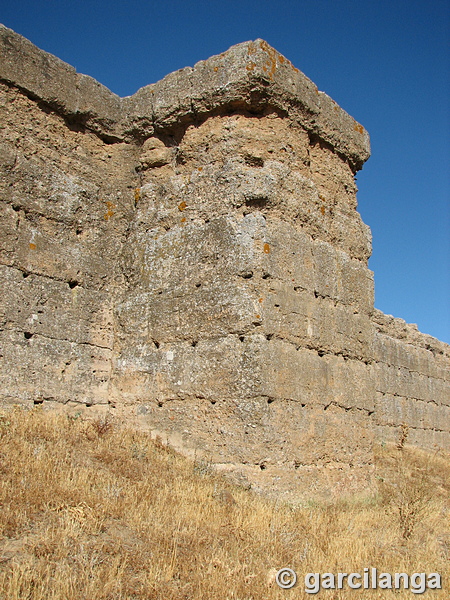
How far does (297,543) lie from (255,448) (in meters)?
1.21

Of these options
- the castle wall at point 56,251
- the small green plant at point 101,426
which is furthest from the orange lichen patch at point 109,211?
the small green plant at point 101,426

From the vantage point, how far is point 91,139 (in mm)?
7816

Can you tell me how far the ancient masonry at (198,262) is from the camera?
6.32 metres

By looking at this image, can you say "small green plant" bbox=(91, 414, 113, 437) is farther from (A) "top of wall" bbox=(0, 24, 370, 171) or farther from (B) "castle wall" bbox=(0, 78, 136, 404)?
(A) "top of wall" bbox=(0, 24, 370, 171)

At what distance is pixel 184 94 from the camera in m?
7.41

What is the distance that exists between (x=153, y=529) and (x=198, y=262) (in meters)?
3.22

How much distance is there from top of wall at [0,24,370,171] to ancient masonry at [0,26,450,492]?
2 cm

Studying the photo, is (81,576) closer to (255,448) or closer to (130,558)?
(130,558)

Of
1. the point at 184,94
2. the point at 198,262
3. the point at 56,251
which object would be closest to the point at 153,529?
the point at 198,262

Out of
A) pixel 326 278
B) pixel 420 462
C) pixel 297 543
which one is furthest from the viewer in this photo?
pixel 420 462

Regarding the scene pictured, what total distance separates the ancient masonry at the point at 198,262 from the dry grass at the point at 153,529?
514 mm

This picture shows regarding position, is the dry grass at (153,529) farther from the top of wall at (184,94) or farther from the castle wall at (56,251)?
the top of wall at (184,94)

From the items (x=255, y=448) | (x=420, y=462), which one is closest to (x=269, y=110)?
(x=255, y=448)

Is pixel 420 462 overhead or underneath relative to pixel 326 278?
underneath
